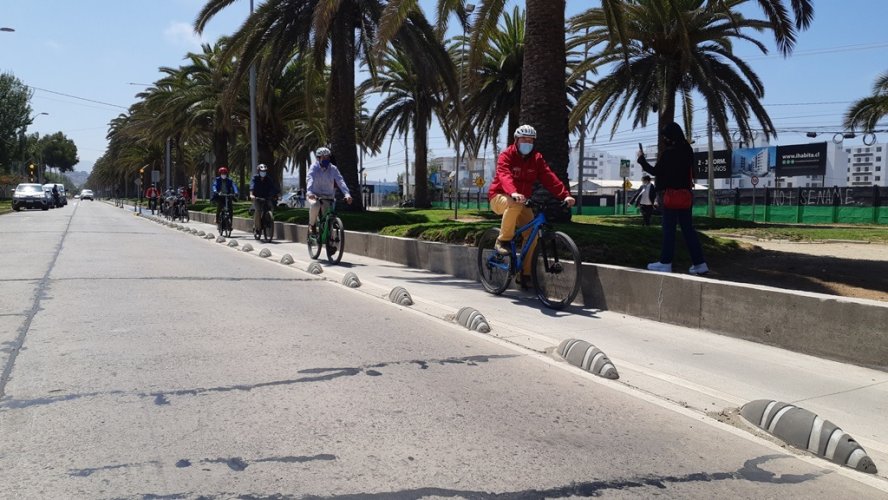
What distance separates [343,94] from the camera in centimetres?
2067

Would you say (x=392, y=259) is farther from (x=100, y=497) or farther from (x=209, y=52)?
(x=209, y=52)

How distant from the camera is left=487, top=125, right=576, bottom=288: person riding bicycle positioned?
8531 mm

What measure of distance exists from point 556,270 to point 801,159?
225ft

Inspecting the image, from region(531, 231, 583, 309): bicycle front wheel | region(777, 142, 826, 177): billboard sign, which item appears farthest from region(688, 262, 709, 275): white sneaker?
region(777, 142, 826, 177): billboard sign

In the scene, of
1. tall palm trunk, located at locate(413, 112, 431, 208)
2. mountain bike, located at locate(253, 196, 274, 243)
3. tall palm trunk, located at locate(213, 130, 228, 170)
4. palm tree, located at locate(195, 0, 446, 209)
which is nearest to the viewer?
mountain bike, located at locate(253, 196, 274, 243)

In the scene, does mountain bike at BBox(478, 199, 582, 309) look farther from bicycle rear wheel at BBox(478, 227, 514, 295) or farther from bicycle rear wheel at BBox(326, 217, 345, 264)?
bicycle rear wheel at BBox(326, 217, 345, 264)

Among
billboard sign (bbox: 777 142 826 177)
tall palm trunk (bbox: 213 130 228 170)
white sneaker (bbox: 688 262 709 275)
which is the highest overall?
billboard sign (bbox: 777 142 826 177)

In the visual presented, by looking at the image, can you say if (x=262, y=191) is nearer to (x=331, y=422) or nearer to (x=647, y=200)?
(x=647, y=200)

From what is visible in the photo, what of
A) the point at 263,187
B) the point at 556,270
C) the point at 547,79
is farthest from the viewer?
the point at 263,187

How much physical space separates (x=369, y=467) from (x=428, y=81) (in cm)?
1765

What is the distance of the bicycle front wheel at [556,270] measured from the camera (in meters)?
7.93

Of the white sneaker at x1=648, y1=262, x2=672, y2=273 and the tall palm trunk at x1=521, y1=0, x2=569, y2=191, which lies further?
the tall palm trunk at x1=521, y1=0, x2=569, y2=191

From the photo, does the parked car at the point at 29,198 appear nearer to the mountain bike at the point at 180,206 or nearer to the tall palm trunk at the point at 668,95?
the mountain bike at the point at 180,206

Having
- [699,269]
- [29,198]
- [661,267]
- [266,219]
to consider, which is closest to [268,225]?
[266,219]
